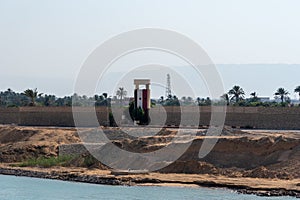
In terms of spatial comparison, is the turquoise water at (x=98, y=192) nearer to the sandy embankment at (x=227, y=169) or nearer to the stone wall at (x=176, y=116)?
the sandy embankment at (x=227, y=169)

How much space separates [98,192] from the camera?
35.8 m

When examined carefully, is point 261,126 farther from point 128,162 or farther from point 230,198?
point 230,198

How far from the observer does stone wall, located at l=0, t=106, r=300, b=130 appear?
56406 millimetres

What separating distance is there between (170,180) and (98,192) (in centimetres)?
439

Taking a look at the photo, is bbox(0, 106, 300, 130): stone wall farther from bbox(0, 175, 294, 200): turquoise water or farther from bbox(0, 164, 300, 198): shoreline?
bbox(0, 175, 294, 200): turquoise water

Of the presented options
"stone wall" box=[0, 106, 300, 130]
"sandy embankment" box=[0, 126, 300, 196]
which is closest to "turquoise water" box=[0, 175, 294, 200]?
"sandy embankment" box=[0, 126, 300, 196]

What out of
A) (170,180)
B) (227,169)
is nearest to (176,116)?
(227,169)

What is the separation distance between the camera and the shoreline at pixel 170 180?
3425 centimetres

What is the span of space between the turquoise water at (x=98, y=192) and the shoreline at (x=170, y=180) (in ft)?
2.74

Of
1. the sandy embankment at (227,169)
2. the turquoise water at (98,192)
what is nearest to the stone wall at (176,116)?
the sandy embankment at (227,169)

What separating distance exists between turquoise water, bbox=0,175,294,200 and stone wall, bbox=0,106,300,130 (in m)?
21.1

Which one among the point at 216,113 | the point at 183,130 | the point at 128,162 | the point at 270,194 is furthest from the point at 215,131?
the point at 270,194

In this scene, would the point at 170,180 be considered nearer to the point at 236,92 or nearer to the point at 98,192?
the point at 98,192

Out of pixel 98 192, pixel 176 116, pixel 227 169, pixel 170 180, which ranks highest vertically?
pixel 176 116
